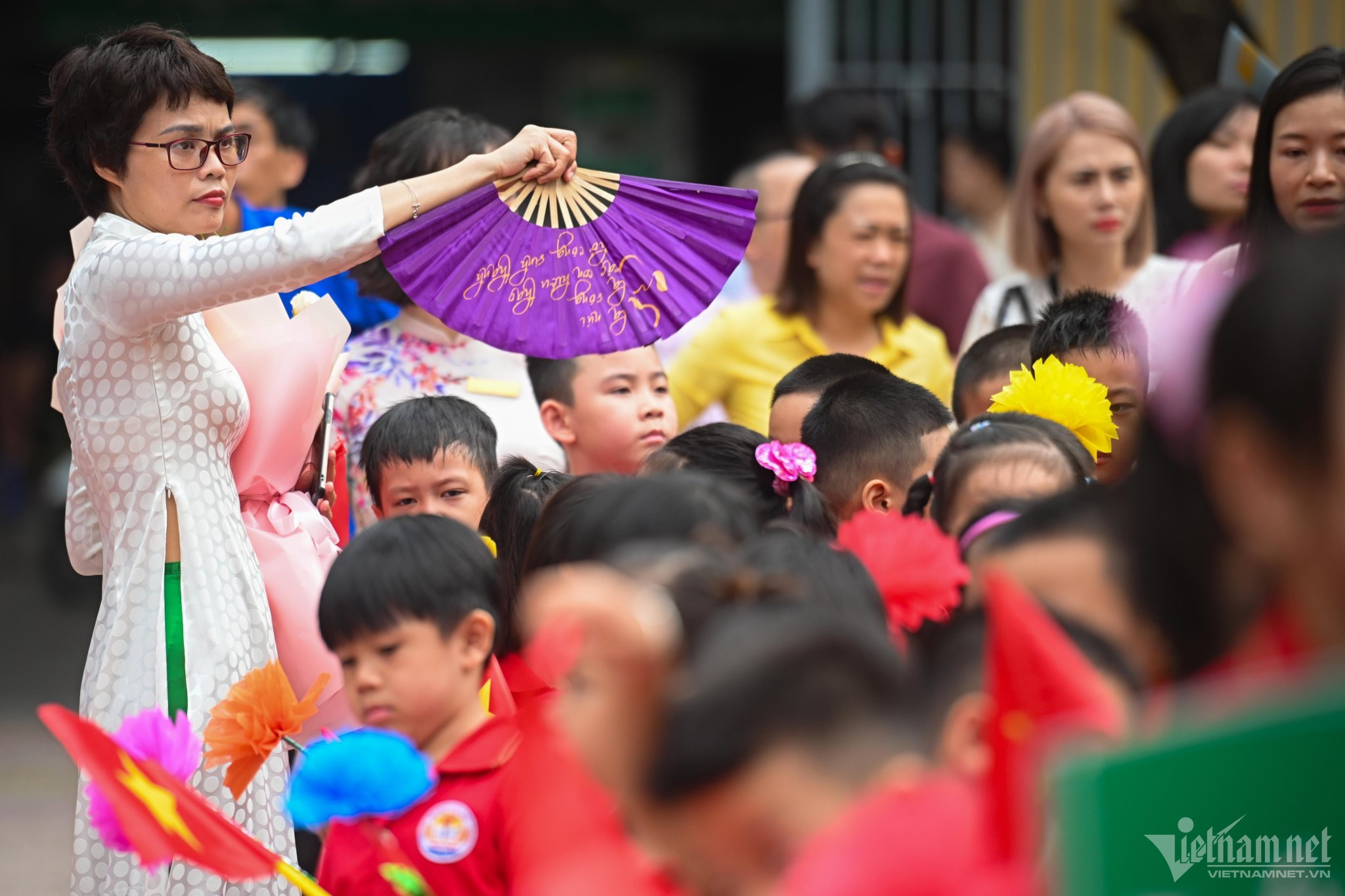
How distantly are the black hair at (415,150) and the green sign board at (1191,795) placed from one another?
2449 mm

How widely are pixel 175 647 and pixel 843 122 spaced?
348cm

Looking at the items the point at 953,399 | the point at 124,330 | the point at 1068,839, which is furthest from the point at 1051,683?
the point at 953,399

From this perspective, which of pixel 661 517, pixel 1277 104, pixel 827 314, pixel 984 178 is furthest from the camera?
pixel 984 178

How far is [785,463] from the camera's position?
2.58m

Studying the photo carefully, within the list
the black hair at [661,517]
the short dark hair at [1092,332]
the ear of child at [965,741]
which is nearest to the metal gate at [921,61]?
the short dark hair at [1092,332]

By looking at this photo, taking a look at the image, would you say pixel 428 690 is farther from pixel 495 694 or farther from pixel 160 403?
pixel 160 403

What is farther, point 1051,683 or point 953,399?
point 953,399

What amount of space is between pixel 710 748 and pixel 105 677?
1.70 metres

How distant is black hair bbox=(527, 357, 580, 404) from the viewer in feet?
11.7

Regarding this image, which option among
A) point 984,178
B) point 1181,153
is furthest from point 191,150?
point 984,178

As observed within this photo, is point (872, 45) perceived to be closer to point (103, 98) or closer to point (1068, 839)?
point (103, 98)

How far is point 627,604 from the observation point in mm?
1338

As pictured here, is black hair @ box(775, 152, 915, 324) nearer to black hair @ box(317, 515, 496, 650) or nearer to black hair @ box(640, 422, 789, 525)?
black hair @ box(640, 422, 789, 525)

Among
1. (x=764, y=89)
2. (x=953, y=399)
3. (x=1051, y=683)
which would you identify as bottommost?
(x=1051, y=683)
